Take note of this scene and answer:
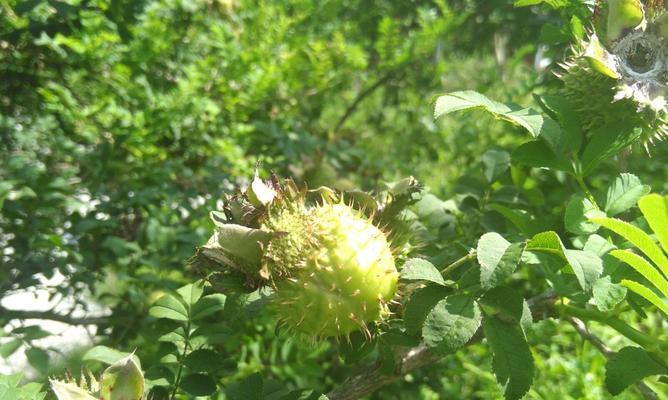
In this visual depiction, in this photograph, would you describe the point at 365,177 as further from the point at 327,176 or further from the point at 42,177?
the point at 42,177

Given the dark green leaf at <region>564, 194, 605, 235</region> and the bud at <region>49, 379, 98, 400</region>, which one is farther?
the dark green leaf at <region>564, 194, 605, 235</region>

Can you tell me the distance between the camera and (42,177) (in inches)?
81.8

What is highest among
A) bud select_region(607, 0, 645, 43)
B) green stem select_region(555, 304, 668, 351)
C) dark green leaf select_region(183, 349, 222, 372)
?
bud select_region(607, 0, 645, 43)

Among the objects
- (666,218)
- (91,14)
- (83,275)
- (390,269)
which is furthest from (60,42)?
(666,218)

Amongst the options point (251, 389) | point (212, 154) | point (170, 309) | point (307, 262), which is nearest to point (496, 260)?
point (307, 262)

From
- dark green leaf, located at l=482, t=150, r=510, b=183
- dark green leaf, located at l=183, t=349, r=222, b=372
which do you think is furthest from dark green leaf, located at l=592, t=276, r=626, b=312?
dark green leaf, located at l=183, t=349, r=222, b=372

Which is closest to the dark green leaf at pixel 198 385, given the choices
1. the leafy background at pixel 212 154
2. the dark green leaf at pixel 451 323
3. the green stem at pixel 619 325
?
the leafy background at pixel 212 154

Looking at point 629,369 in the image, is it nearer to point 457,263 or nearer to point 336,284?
point 457,263

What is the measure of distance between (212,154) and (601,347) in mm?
2031

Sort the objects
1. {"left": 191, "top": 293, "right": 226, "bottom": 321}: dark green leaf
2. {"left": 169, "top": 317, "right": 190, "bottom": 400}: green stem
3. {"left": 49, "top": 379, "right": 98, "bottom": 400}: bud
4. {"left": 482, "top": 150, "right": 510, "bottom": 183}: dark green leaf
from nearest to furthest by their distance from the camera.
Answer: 1. {"left": 49, "top": 379, "right": 98, "bottom": 400}: bud
2. {"left": 169, "top": 317, "right": 190, "bottom": 400}: green stem
3. {"left": 191, "top": 293, "right": 226, "bottom": 321}: dark green leaf
4. {"left": 482, "top": 150, "right": 510, "bottom": 183}: dark green leaf

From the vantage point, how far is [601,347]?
4.64 feet

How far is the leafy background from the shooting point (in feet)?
5.90

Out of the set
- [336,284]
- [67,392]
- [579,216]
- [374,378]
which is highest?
[67,392]

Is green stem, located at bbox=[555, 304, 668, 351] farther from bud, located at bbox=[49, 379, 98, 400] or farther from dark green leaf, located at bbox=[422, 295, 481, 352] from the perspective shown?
bud, located at bbox=[49, 379, 98, 400]
